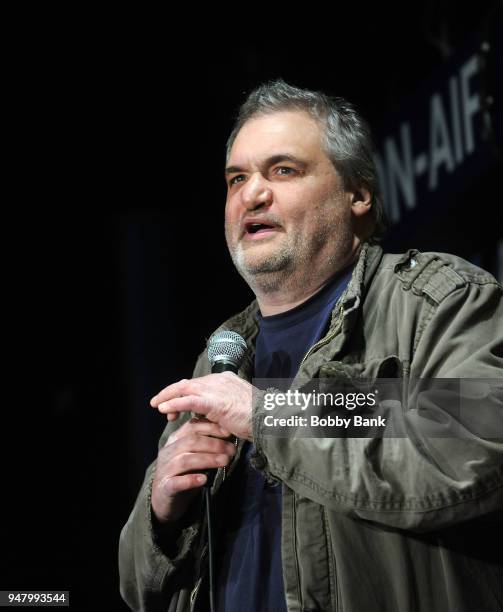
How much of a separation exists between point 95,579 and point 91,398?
78 cm

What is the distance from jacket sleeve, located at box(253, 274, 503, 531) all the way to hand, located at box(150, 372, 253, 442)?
0.09ft

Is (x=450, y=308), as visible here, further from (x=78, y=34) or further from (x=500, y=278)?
(x=78, y=34)

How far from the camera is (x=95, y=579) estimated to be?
281 cm

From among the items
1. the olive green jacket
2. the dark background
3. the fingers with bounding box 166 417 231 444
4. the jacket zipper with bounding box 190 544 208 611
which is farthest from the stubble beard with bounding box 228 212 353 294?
the dark background

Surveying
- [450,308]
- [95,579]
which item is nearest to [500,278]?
[450,308]

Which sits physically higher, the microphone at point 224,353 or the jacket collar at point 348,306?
the jacket collar at point 348,306

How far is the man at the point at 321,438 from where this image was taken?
49.0 inches

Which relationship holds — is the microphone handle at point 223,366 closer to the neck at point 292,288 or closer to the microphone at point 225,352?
the microphone at point 225,352

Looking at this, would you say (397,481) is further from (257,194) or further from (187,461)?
(257,194)

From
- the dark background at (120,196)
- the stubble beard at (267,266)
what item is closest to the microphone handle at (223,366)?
the stubble beard at (267,266)

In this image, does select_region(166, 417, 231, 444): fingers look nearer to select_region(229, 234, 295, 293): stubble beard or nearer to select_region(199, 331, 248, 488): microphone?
select_region(199, 331, 248, 488): microphone

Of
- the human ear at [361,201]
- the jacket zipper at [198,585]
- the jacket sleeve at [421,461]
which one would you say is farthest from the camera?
the human ear at [361,201]

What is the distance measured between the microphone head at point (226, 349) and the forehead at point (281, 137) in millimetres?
423

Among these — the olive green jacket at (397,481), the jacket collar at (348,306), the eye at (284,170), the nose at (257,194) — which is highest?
the eye at (284,170)
